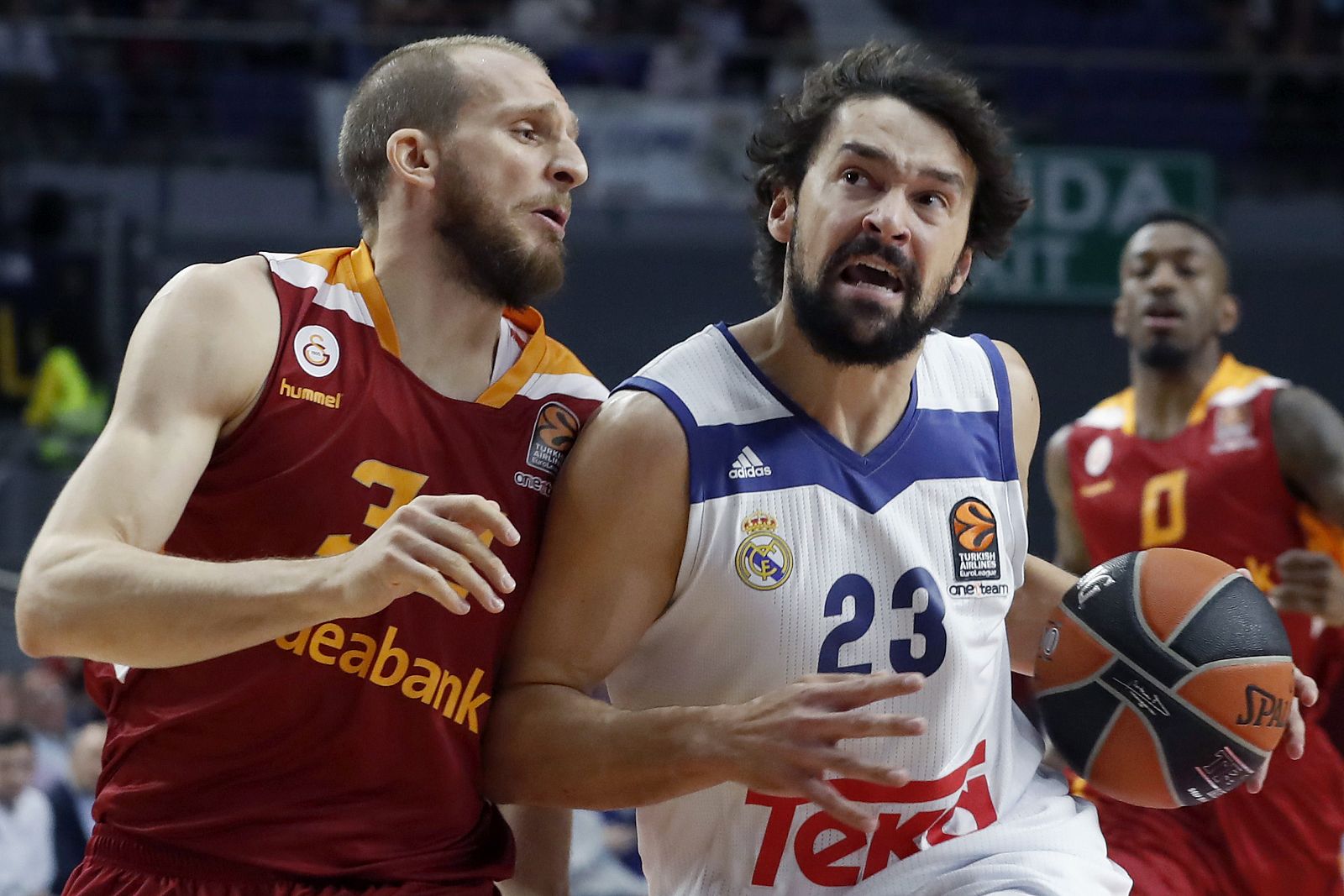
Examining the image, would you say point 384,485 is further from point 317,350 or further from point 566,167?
point 566,167

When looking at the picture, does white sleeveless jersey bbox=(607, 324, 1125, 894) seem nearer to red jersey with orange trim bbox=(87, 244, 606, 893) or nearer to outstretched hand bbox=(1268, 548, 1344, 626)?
red jersey with orange trim bbox=(87, 244, 606, 893)

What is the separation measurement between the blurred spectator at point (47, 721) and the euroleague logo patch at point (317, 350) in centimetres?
238

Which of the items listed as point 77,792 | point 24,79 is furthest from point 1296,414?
point 24,79

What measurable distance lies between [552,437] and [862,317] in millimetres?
657

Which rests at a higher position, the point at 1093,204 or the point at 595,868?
the point at 1093,204

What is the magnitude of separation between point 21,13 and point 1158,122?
9.33 m

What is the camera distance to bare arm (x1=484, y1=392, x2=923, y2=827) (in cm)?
291

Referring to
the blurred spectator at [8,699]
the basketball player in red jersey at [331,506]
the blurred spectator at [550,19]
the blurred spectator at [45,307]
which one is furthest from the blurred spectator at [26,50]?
the basketball player in red jersey at [331,506]

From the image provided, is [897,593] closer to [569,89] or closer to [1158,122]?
[569,89]

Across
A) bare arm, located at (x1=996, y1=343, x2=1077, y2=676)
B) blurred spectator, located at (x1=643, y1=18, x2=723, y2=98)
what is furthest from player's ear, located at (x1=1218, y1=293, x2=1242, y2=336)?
blurred spectator, located at (x1=643, y1=18, x2=723, y2=98)

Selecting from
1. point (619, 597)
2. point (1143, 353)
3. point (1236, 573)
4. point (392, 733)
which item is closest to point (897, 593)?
point (619, 597)

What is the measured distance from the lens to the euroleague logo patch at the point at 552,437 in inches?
127

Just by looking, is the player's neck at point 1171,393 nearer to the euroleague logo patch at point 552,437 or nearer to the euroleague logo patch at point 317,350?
the euroleague logo patch at point 552,437

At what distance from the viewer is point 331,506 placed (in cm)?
300
